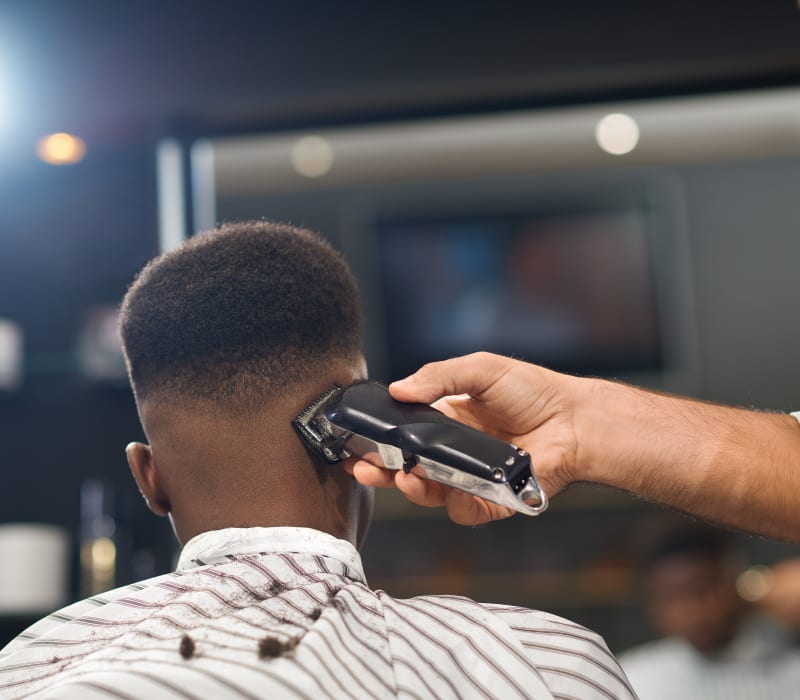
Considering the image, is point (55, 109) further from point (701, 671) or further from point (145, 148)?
point (701, 671)

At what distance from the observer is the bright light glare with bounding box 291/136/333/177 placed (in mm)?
3061

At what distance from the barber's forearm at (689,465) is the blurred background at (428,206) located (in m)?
0.94

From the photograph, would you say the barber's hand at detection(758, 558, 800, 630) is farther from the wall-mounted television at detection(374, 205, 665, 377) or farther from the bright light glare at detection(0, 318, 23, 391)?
the bright light glare at detection(0, 318, 23, 391)

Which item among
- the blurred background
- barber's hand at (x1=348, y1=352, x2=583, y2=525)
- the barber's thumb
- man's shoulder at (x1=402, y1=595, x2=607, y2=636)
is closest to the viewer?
man's shoulder at (x1=402, y1=595, x2=607, y2=636)

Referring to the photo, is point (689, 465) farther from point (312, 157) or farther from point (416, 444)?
point (312, 157)

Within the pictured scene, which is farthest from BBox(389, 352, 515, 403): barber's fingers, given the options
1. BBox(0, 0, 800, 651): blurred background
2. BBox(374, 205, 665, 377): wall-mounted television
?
BBox(374, 205, 665, 377): wall-mounted television

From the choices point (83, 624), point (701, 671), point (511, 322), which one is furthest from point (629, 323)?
point (83, 624)

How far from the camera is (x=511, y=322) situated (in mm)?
2984

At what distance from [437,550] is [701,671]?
0.89 metres

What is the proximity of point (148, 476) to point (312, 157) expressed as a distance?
2.06 meters

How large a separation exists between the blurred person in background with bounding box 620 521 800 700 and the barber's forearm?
1654mm

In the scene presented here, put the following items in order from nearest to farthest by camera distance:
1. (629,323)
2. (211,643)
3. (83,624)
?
1. (211,643)
2. (83,624)
3. (629,323)

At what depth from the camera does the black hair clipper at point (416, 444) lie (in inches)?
41.4

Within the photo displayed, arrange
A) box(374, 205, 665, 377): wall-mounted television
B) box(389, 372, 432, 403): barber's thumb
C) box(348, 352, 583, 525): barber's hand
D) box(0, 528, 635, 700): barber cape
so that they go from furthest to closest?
box(374, 205, 665, 377): wall-mounted television
box(348, 352, 583, 525): barber's hand
box(389, 372, 432, 403): barber's thumb
box(0, 528, 635, 700): barber cape
